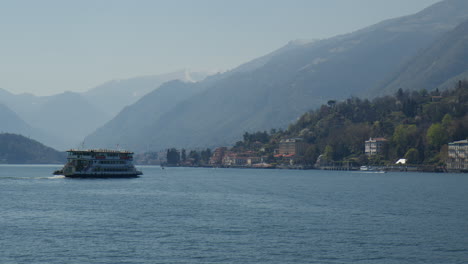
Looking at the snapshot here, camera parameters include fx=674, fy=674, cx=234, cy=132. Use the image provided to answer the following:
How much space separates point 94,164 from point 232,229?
349 ft

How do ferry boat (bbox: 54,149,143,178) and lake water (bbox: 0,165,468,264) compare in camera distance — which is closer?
lake water (bbox: 0,165,468,264)

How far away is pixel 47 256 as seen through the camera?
60844 millimetres

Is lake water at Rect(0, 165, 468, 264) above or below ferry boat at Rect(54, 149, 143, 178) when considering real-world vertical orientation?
below

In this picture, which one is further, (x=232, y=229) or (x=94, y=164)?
(x=94, y=164)

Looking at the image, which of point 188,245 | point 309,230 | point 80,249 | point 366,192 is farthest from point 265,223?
point 366,192

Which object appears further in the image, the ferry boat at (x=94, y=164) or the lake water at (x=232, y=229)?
the ferry boat at (x=94, y=164)

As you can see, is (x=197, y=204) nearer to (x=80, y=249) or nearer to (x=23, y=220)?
(x=23, y=220)

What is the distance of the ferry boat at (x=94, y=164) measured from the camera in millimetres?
174750

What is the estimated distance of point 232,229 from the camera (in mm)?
76312

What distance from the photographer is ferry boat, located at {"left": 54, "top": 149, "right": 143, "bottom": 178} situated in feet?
573

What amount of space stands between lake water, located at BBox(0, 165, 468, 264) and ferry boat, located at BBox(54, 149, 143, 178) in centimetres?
5471

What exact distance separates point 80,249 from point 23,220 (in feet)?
72.8

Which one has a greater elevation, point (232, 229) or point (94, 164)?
point (94, 164)

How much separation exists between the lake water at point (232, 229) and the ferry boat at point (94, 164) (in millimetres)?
54713
